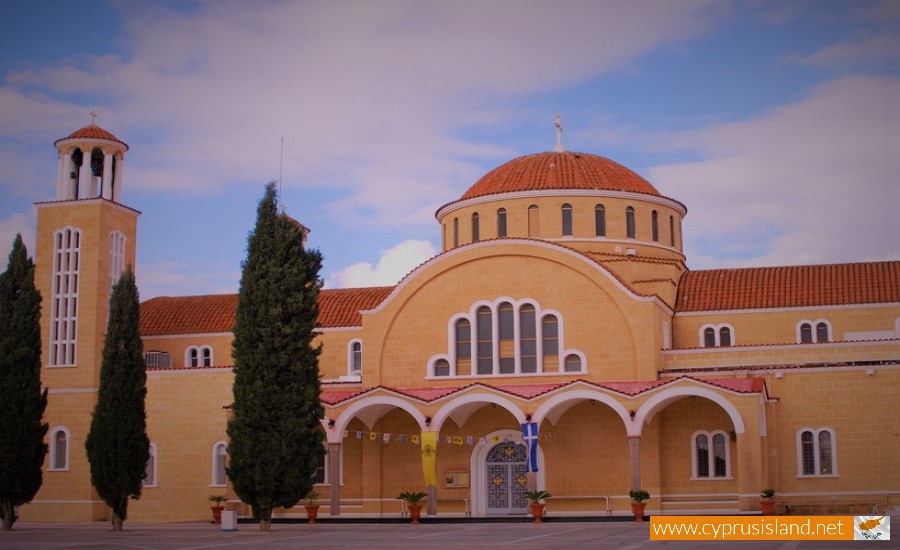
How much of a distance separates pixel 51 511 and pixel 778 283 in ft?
93.7

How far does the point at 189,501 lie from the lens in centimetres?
4422

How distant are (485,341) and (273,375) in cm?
1028

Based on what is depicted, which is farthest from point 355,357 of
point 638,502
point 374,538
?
point 374,538

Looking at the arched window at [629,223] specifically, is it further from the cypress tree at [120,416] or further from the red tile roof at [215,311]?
the cypress tree at [120,416]

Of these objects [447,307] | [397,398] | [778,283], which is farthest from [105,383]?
[778,283]

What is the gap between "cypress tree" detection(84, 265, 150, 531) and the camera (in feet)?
121

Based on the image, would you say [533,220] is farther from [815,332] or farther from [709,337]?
[815,332]

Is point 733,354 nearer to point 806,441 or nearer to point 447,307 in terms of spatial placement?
point 806,441

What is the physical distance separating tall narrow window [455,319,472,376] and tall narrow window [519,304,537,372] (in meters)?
1.86

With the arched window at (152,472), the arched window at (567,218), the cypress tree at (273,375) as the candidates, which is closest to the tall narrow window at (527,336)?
the arched window at (567,218)

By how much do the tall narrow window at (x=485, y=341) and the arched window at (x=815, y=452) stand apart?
10.7 metres

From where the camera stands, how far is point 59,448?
45.5 meters

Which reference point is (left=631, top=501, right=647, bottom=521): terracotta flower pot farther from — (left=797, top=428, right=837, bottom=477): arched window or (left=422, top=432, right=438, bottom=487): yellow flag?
(left=422, top=432, right=438, bottom=487): yellow flag

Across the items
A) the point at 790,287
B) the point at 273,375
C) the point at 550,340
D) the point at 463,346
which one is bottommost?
the point at 273,375
